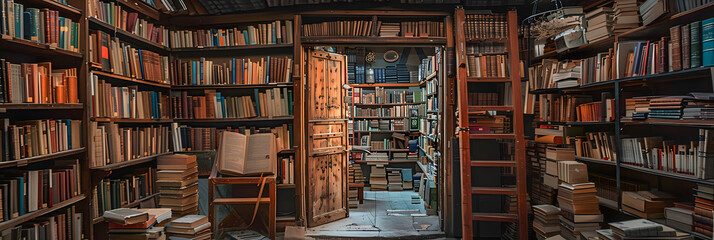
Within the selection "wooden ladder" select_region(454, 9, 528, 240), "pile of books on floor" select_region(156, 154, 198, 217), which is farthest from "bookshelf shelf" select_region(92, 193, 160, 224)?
"wooden ladder" select_region(454, 9, 528, 240)

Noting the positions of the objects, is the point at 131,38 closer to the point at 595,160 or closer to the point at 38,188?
the point at 38,188

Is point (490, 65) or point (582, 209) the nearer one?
point (582, 209)

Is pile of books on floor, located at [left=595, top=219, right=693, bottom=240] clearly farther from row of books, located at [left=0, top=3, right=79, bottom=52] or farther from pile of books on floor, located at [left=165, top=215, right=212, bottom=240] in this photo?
row of books, located at [left=0, top=3, right=79, bottom=52]

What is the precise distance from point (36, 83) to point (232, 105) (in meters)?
2.15

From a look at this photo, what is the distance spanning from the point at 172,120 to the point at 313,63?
1843mm

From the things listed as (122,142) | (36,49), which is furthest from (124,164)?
(36,49)

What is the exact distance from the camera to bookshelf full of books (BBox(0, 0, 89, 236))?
2.73 m

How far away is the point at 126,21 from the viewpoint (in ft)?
13.9

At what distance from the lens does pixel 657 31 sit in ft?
10.9

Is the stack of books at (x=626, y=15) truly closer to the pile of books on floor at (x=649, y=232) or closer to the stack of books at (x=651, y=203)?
the stack of books at (x=651, y=203)

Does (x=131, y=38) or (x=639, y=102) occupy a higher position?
(x=131, y=38)

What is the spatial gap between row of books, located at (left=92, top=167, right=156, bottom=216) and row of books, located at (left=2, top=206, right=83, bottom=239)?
23cm

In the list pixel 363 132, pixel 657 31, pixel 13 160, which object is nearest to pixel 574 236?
pixel 657 31

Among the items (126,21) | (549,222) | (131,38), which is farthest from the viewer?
(131,38)
